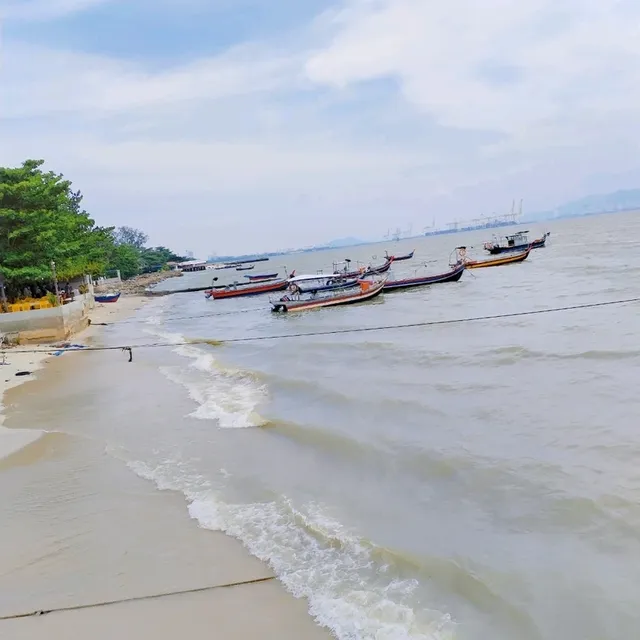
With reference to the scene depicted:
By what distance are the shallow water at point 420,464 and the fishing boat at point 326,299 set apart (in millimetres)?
13608

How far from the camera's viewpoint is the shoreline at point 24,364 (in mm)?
10180

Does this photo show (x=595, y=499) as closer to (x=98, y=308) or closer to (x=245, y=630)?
(x=245, y=630)

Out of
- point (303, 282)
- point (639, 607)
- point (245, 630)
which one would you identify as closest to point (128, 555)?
point (245, 630)

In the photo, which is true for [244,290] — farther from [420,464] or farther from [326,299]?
[420,464]

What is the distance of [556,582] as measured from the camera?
5297 millimetres

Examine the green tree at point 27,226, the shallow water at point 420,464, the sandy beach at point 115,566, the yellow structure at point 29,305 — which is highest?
the green tree at point 27,226

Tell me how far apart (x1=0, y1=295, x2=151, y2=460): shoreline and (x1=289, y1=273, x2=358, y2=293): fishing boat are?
36.1ft

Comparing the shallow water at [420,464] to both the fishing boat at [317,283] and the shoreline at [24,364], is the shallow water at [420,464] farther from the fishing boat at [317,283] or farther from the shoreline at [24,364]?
the fishing boat at [317,283]

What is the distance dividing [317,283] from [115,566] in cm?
2990

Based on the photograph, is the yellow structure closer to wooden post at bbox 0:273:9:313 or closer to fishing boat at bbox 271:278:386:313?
wooden post at bbox 0:273:9:313

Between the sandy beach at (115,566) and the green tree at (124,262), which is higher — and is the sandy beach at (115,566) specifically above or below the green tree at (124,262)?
below

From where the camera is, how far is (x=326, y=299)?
32500 millimetres

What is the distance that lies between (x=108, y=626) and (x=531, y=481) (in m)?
5.17

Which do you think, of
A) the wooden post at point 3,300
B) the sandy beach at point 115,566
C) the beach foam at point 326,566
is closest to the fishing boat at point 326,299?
the wooden post at point 3,300
